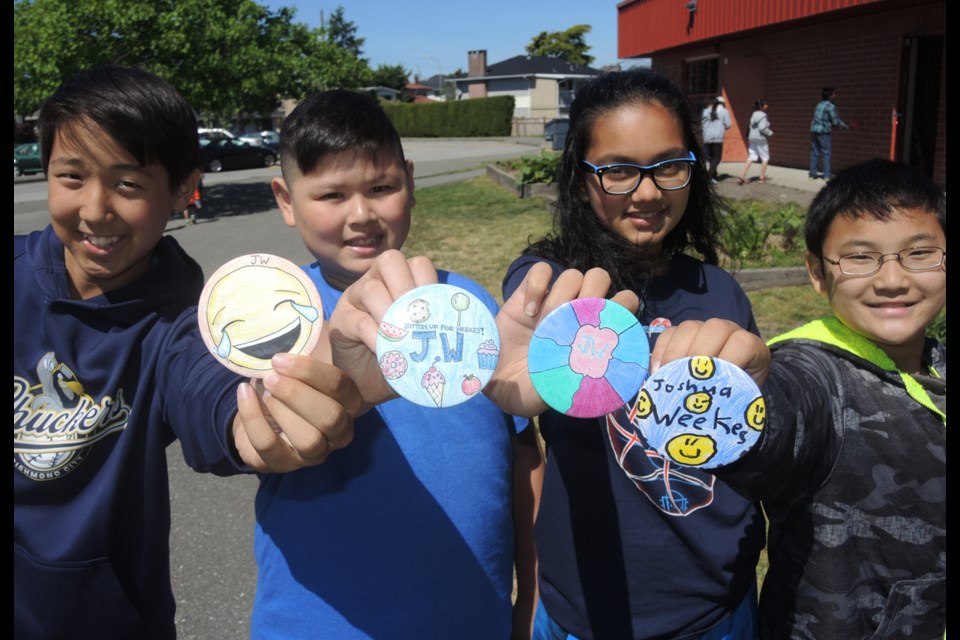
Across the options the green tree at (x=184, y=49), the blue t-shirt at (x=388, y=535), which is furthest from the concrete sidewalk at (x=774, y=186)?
the blue t-shirt at (x=388, y=535)

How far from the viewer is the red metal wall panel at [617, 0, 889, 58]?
38.8 feet

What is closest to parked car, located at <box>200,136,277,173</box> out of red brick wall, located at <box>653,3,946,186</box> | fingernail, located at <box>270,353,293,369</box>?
red brick wall, located at <box>653,3,946,186</box>

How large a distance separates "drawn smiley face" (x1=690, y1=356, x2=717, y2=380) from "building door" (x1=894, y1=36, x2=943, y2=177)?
12293 millimetres

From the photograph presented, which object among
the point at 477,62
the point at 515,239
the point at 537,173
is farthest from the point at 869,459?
the point at 477,62

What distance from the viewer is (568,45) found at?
69.4 m

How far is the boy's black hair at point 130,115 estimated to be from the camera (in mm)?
1571

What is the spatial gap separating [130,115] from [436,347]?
3.14 ft

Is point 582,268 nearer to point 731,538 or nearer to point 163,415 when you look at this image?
point 731,538

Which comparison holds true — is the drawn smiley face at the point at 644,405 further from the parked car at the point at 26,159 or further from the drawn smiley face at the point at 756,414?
the parked car at the point at 26,159

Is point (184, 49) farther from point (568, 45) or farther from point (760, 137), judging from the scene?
point (568, 45)

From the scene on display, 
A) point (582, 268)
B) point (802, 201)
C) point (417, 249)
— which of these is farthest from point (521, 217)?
point (582, 268)

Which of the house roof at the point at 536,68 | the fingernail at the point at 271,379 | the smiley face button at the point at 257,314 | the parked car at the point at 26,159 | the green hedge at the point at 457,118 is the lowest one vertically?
the fingernail at the point at 271,379

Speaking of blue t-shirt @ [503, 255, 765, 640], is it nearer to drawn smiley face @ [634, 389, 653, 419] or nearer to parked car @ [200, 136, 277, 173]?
drawn smiley face @ [634, 389, 653, 419]

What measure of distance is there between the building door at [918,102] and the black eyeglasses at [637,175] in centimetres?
1177
